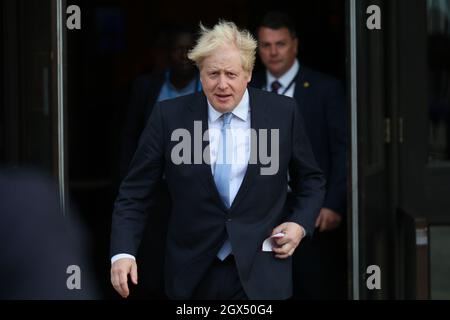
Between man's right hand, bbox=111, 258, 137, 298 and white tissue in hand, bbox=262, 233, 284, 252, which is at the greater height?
white tissue in hand, bbox=262, 233, 284, 252

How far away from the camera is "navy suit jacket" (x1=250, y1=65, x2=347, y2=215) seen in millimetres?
5289

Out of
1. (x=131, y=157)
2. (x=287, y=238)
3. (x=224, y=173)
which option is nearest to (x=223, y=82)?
(x=224, y=173)

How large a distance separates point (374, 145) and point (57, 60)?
1693 mm

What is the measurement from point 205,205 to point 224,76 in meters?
0.51

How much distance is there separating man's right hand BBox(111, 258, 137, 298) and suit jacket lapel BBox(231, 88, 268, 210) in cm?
46

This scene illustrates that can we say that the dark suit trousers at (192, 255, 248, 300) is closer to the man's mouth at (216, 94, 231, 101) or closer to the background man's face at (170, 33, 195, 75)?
the man's mouth at (216, 94, 231, 101)

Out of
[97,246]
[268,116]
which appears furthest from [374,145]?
[97,246]

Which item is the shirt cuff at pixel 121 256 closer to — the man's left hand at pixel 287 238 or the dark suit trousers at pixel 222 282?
the dark suit trousers at pixel 222 282

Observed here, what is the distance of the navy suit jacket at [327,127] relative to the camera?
5.29 metres

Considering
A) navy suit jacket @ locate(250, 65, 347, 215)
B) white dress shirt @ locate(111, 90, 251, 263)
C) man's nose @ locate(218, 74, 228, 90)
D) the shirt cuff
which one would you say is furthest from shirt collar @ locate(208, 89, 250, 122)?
navy suit jacket @ locate(250, 65, 347, 215)

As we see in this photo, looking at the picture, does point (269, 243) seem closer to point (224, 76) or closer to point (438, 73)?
point (224, 76)

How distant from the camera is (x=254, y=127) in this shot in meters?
3.90

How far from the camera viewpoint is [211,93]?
3.86 metres
